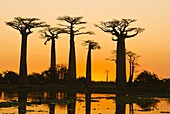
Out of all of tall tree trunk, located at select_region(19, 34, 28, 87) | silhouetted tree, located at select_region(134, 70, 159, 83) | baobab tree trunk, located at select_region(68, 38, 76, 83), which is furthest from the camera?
silhouetted tree, located at select_region(134, 70, 159, 83)

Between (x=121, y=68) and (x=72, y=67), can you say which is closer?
(x=121, y=68)

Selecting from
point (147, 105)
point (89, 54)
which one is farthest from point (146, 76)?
point (147, 105)

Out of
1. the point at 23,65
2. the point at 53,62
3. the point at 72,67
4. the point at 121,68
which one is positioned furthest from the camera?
the point at 53,62

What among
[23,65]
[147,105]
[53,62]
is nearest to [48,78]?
[53,62]

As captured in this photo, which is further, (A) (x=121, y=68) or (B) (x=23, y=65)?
(B) (x=23, y=65)

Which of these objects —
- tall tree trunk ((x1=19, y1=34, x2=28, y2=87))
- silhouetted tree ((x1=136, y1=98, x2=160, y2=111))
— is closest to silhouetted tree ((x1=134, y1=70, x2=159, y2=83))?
tall tree trunk ((x1=19, y1=34, x2=28, y2=87))

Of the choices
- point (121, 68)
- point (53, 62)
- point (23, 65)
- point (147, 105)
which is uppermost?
point (53, 62)

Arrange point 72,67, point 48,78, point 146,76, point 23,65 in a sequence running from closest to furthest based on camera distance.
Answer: point 23,65
point 72,67
point 48,78
point 146,76

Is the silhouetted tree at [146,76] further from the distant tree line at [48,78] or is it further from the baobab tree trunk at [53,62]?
the baobab tree trunk at [53,62]

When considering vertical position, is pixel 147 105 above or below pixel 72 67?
below

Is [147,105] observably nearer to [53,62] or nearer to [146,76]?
[53,62]

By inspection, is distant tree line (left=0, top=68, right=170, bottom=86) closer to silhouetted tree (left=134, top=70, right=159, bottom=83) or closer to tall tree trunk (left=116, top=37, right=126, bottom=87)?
silhouetted tree (left=134, top=70, right=159, bottom=83)

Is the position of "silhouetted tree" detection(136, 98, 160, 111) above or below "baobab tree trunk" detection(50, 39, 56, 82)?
below

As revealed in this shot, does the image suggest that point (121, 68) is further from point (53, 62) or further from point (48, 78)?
point (48, 78)
